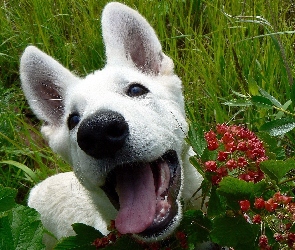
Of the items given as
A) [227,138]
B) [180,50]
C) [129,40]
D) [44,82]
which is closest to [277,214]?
[227,138]

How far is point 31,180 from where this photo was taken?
3814 mm

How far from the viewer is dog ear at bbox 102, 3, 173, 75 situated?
9.12 ft

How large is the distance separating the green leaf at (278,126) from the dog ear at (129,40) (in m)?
1.04

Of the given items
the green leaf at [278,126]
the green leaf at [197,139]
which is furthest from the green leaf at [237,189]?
the green leaf at [278,126]

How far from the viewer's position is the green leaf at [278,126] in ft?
6.00

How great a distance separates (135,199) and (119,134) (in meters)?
0.31

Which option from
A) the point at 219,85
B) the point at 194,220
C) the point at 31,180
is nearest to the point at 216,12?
the point at 219,85

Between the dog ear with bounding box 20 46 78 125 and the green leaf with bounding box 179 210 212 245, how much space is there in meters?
1.25

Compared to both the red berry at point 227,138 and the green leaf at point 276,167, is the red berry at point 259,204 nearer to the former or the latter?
the green leaf at point 276,167

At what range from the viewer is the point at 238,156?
5.35ft

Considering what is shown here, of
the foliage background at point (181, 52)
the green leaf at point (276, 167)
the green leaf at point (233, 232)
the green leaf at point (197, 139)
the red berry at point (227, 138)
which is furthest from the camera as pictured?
the foliage background at point (181, 52)

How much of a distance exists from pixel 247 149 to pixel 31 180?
2.55 metres

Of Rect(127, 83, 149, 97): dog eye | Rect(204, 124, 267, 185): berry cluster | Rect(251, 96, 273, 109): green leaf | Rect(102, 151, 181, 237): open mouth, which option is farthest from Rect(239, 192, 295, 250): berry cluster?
Rect(127, 83, 149, 97): dog eye

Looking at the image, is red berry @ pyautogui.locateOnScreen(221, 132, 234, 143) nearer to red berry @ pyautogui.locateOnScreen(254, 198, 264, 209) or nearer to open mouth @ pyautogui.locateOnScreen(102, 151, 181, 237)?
red berry @ pyautogui.locateOnScreen(254, 198, 264, 209)
